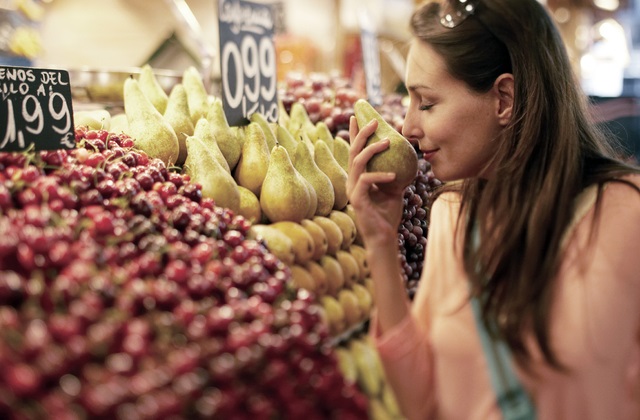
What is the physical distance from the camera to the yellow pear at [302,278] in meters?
1.62

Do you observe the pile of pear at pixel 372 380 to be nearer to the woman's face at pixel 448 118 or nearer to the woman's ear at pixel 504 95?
the woman's face at pixel 448 118

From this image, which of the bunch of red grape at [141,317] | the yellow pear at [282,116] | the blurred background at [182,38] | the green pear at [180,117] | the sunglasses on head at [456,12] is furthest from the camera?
the blurred background at [182,38]

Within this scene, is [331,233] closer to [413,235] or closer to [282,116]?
[413,235]

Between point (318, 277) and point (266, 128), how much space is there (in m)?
0.71

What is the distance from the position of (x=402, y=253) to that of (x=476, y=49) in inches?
25.3

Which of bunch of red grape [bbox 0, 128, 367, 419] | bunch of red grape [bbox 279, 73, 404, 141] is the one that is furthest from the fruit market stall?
bunch of red grape [bbox 279, 73, 404, 141]

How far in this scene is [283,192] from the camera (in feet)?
5.95

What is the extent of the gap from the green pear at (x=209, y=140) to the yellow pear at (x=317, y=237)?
0.31 m

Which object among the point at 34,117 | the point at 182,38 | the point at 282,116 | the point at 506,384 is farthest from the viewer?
the point at 182,38

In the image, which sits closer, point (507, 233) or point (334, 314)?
point (507, 233)

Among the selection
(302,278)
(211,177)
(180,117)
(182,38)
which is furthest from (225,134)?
(182,38)

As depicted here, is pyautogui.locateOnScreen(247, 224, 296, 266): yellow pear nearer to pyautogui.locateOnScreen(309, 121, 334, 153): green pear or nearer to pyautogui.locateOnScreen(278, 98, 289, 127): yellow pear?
pyautogui.locateOnScreen(309, 121, 334, 153): green pear

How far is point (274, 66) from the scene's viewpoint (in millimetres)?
2482

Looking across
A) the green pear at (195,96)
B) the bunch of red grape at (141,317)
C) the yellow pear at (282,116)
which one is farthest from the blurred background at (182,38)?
the bunch of red grape at (141,317)
